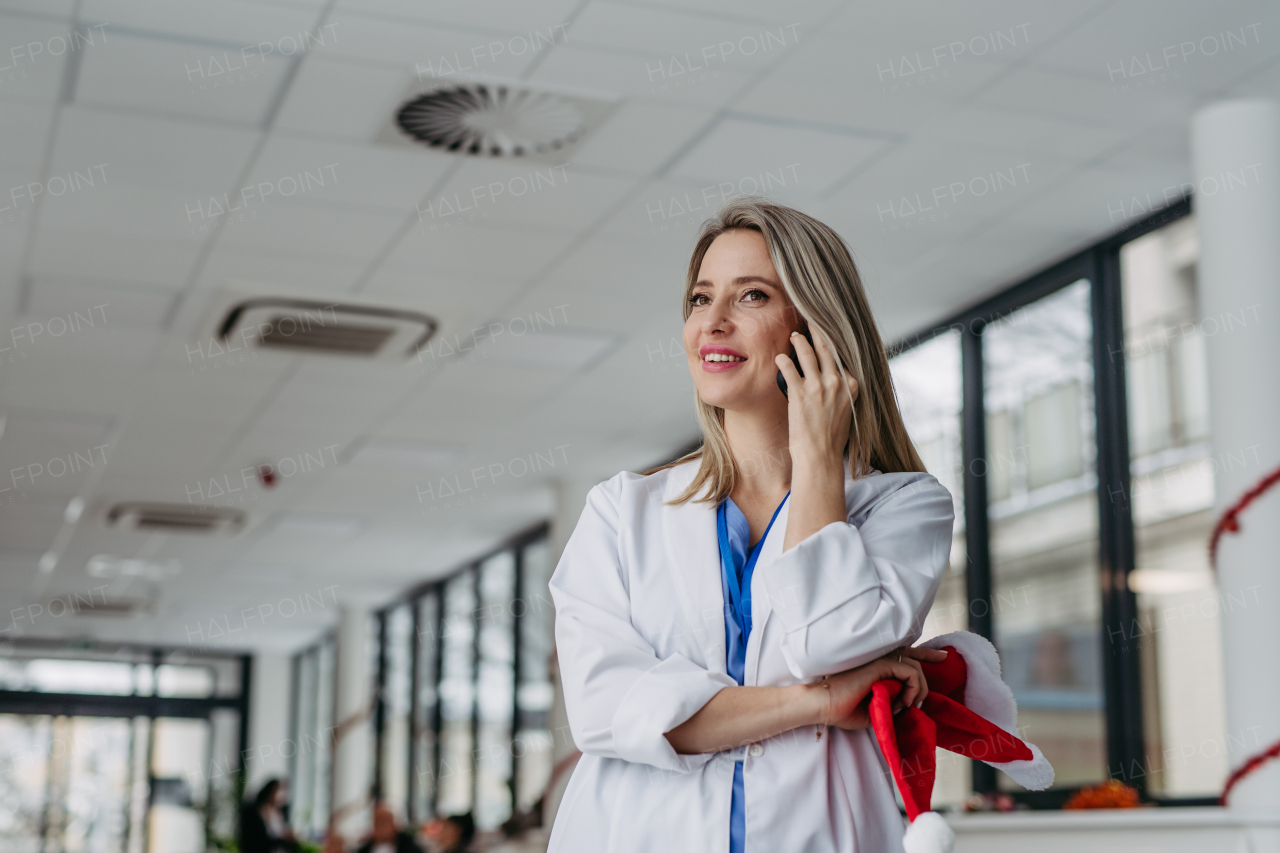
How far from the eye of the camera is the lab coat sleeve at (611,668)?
1226mm

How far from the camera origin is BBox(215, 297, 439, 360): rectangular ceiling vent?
18.5 ft

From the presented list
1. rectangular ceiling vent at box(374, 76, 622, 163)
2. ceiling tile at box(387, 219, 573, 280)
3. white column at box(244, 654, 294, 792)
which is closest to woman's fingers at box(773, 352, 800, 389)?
rectangular ceiling vent at box(374, 76, 622, 163)

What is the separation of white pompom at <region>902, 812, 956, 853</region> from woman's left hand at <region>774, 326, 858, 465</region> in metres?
0.35

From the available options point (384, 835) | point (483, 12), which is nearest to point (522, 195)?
point (483, 12)

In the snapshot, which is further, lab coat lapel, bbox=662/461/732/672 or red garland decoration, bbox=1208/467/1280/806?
red garland decoration, bbox=1208/467/1280/806

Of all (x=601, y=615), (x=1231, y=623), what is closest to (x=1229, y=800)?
(x=1231, y=623)

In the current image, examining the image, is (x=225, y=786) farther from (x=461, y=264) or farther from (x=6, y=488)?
(x=461, y=264)

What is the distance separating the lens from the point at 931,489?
1363 millimetres

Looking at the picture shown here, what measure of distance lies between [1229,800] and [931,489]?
295cm

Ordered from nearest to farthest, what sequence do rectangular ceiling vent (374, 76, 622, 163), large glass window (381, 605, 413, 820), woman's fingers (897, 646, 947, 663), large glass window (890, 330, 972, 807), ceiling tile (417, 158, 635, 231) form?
1. woman's fingers (897, 646, 947, 663)
2. rectangular ceiling vent (374, 76, 622, 163)
3. ceiling tile (417, 158, 635, 231)
4. large glass window (890, 330, 972, 807)
5. large glass window (381, 605, 413, 820)

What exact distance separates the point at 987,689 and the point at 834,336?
0.40m

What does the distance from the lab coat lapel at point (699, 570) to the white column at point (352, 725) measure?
12.2m

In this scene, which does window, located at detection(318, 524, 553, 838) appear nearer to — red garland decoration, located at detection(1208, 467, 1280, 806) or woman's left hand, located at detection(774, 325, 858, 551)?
red garland decoration, located at detection(1208, 467, 1280, 806)

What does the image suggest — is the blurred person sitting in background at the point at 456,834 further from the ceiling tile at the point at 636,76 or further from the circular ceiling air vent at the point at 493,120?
the ceiling tile at the point at 636,76
